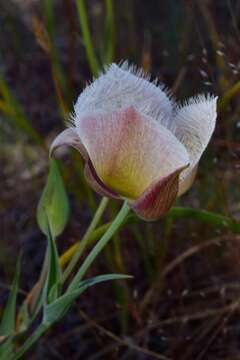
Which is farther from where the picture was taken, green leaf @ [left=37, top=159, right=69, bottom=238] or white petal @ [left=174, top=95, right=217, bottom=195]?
green leaf @ [left=37, top=159, right=69, bottom=238]

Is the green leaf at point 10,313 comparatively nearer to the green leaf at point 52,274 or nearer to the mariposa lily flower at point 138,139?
the green leaf at point 52,274

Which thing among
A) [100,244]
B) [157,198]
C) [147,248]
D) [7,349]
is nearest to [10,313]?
[7,349]

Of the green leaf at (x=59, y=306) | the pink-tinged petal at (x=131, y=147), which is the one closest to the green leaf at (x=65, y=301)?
the green leaf at (x=59, y=306)

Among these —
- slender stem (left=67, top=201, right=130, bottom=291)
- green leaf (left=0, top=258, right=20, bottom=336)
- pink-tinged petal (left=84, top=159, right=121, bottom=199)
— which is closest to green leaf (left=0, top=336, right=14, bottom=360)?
green leaf (left=0, top=258, right=20, bottom=336)

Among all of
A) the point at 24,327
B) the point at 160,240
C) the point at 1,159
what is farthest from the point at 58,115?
the point at 24,327

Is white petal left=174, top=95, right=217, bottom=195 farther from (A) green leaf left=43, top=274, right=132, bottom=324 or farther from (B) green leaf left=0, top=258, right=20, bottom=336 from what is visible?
(B) green leaf left=0, top=258, right=20, bottom=336

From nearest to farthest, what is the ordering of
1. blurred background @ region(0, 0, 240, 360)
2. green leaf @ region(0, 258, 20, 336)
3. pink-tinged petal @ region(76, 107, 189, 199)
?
pink-tinged petal @ region(76, 107, 189, 199), green leaf @ region(0, 258, 20, 336), blurred background @ region(0, 0, 240, 360)

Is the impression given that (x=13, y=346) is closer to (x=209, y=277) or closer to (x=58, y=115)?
(x=209, y=277)

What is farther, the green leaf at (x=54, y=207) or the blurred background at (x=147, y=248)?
the blurred background at (x=147, y=248)
